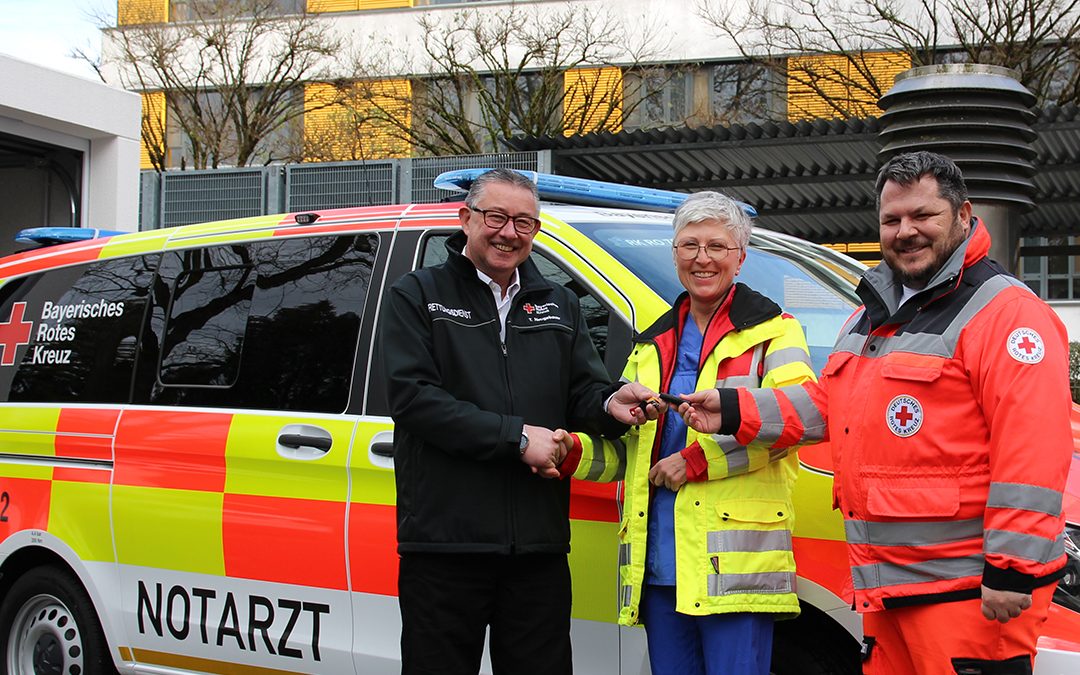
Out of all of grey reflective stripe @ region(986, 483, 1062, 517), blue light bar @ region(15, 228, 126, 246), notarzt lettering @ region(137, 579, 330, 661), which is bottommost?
notarzt lettering @ region(137, 579, 330, 661)

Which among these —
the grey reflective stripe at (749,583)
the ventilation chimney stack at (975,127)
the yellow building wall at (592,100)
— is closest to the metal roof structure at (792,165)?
the ventilation chimney stack at (975,127)

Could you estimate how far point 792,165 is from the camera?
12672 millimetres

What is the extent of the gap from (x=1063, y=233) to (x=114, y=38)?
21953mm

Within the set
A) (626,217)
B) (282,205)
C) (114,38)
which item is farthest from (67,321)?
(114,38)

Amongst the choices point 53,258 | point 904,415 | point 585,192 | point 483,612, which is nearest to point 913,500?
point 904,415

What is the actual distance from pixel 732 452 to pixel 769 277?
3.50 ft

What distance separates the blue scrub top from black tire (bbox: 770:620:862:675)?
43 cm

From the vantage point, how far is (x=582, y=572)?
137 inches

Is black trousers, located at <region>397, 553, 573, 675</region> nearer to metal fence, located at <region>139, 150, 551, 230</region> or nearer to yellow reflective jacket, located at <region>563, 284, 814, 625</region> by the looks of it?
yellow reflective jacket, located at <region>563, 284, 814, 625</region>

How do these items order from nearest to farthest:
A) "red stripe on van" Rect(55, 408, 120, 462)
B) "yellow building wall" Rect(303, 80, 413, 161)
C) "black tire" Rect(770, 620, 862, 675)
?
"black tire" Rect(770, 620, 862, 675) < "red stripe on van" Rect(55, 408, 120, 462) < "yellow building wall" Rect(303, 80, 413, 161)

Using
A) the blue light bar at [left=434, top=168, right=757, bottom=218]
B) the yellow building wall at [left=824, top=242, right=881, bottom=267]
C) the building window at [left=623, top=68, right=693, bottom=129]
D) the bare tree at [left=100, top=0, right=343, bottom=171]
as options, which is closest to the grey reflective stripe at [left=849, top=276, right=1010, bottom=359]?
the blue light bar at [left=434, top=168, right=757, bottom=218]

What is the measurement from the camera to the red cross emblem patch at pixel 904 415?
8.52 feet

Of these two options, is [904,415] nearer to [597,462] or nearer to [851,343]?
[851,343]

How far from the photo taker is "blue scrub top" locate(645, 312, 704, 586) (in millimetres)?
3016
